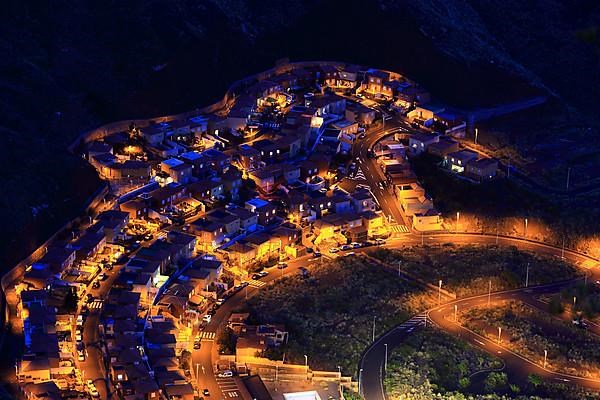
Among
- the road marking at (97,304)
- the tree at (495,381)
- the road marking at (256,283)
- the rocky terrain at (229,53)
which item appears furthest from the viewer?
the rocky terrain at (229,53)

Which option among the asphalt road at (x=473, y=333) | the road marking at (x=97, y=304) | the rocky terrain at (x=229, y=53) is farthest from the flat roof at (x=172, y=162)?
the road marking at (x=97, y=304)

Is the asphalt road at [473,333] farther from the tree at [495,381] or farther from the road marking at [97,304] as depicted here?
the road marking at [97,304]

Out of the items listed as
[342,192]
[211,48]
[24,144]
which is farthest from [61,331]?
[211,48]

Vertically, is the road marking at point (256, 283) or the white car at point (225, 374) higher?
the road marking at point (256, 283)

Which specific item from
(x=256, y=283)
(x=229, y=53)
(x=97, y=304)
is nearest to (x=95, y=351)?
(x=97, y=304)

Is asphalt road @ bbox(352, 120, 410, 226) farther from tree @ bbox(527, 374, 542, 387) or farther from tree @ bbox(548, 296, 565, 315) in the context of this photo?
tree @ bbox(527, 374, 542, 387)
